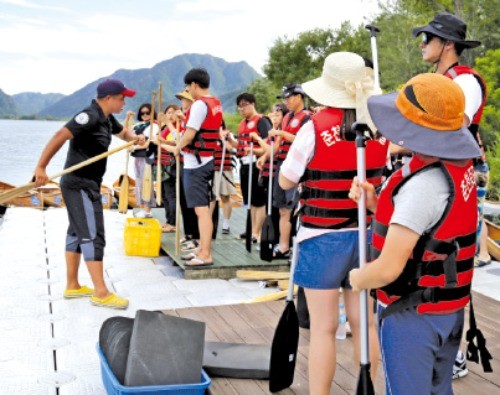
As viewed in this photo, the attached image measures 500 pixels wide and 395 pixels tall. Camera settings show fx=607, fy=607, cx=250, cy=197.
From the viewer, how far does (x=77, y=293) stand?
517cm

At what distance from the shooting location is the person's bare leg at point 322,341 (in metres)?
2.65

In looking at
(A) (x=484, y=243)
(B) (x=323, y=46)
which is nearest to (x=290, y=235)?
(A) (x=484, y=243)

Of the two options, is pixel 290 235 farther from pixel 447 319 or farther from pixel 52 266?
pixel 447 319

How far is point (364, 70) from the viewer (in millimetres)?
2758

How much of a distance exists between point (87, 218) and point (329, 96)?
2774 mm

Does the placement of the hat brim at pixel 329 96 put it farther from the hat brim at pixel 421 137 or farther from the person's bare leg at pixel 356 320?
the person's bare leg at pixel 356 320

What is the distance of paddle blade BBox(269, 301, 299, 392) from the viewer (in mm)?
3051

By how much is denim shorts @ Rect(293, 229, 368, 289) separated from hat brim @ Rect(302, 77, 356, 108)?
22.4 inches

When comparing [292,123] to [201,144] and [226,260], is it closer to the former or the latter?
[201,144]

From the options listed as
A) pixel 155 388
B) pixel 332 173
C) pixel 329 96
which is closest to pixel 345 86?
pixel 329 96

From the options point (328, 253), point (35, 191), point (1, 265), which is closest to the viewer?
point (328, 253)

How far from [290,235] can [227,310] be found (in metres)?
2.12

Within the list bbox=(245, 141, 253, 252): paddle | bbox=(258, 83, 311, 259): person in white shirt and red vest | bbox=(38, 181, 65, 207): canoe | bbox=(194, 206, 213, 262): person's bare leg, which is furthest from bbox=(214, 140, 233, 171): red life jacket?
bbox=(38, 181, 65, 207): canoe

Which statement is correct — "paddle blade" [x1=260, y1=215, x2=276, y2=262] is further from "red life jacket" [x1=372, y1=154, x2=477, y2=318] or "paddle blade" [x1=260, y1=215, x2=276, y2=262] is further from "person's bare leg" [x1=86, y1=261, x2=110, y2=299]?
"red life jacket" [x1=372, y1=154, x2=477, y2=318]
